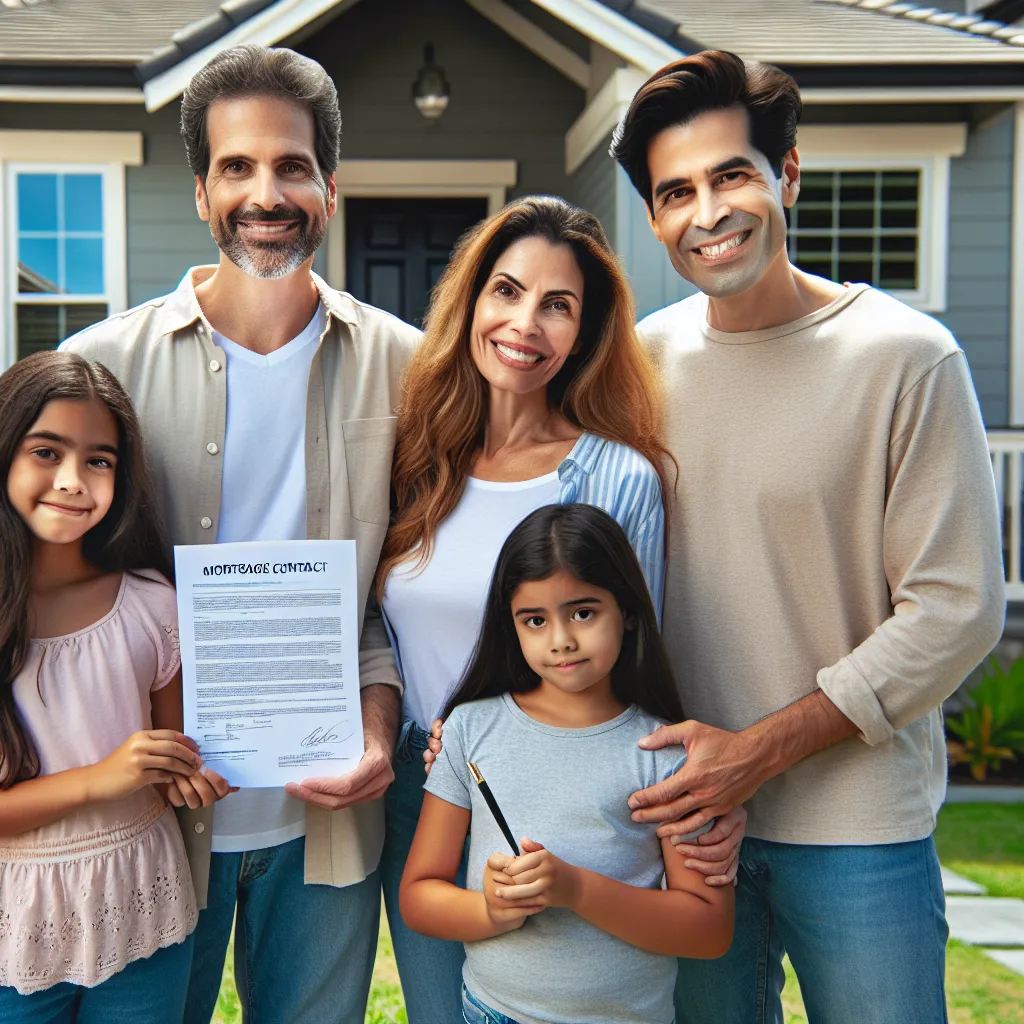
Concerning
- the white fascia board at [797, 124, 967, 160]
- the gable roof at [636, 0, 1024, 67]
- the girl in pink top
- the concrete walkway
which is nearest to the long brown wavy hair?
the girl in pink top

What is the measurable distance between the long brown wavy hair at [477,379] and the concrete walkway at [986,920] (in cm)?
333

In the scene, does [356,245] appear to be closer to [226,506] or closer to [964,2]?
[964,2]

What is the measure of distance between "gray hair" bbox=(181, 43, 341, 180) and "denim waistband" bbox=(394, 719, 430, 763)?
132 cm

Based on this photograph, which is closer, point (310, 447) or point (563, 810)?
point (563, 810)

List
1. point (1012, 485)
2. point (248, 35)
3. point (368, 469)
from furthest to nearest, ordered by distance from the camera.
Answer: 1. point (1012, 485)
2. point (248, 35)
3. point (368, 469)

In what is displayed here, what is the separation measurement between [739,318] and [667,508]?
442 mm

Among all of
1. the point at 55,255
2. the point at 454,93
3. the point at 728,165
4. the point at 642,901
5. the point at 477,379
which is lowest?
the point at 642,901

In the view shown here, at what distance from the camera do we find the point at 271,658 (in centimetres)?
235

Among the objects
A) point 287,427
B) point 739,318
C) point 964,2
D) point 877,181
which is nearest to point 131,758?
point 287,427

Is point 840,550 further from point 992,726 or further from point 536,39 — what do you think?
point 536,39

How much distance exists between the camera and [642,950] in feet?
7.11

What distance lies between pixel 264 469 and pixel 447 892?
1.04 metres

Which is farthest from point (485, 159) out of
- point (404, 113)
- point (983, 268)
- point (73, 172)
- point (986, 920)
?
point (986, 920)

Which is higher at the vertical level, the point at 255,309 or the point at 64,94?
the point at 64,94
